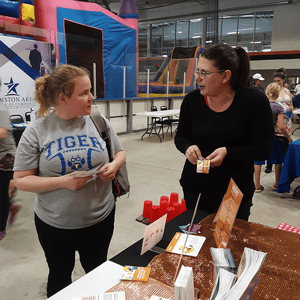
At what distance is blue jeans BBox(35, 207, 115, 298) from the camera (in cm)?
134

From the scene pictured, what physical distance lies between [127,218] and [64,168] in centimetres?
207

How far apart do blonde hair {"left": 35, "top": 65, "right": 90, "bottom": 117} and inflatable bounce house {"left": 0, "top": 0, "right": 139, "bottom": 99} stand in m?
4.98

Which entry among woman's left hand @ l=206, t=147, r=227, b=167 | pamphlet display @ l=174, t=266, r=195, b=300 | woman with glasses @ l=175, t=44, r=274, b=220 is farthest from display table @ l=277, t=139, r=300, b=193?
A: pamphlet display @ l=174, t=266, r=195, b=300

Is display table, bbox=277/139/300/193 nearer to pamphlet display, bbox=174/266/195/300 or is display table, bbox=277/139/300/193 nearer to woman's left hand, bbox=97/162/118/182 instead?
woman's left hand, bbox=97/162/118/182

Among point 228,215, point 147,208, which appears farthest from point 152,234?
point 147,208

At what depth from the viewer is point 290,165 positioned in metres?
3.66

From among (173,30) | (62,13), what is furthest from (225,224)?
(173,30)

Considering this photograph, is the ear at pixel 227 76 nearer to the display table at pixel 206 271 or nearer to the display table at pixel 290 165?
the display table at pixel 206 271

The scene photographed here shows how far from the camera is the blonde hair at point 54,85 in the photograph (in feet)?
4.17

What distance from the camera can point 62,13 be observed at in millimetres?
6746

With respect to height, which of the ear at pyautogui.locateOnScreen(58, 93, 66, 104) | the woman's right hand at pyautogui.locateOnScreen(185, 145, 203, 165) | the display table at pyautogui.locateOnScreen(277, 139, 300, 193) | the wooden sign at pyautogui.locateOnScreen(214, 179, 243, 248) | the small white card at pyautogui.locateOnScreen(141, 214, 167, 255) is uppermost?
the ear at pyautogui.locateOnScreen(58, 93, 66, 104)

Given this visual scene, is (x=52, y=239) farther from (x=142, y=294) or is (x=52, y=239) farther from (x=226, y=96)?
(x=226, y=96)

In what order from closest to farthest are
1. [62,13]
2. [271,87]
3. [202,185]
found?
[202,185], [271,87], [62,13]

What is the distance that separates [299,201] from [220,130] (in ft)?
10.1
